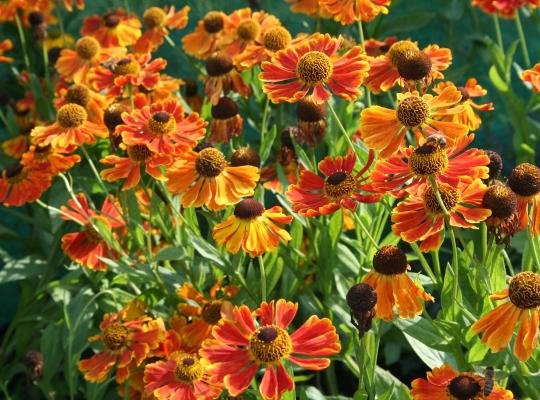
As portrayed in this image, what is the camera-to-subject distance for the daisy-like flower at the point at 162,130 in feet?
5.02

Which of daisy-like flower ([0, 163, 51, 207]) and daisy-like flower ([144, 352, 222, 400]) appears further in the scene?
daisy-like flower ([0, 163, 51, 207])

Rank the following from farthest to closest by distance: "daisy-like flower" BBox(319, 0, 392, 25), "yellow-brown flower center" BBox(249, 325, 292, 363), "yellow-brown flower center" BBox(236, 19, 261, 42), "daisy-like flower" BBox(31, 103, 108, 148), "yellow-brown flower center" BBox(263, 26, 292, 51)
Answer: "yellow-brown flower center" BBox(236, 19, 261, 42), "yellow-brown flower center" BBox(263, 26, 292, 51), "daisy-like flower" BBox(31, 103, 108, 148), "daisy-like flower" BBox(319, 0, 392, 25), "yellow-brown flower center" BBox(249, 325, 292, 363)

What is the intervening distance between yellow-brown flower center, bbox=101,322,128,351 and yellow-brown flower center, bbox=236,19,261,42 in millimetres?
702

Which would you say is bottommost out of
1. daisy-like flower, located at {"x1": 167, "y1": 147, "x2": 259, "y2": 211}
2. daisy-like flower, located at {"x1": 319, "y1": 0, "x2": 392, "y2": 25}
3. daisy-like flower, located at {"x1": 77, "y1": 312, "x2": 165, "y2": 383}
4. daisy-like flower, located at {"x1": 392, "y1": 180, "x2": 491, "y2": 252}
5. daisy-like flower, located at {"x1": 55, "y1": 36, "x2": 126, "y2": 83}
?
daisy-like flower, located at {"x1": 77, "y1": 312, "x2": 165, "y2": 383}

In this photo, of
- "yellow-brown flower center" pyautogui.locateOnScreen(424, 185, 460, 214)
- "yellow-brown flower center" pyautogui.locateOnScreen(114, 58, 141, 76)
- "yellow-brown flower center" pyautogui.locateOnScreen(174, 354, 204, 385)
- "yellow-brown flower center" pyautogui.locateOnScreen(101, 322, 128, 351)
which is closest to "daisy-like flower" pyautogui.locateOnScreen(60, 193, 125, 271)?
"yellow-brown flower center" pyautogui.locateOnScreen(101, 322, 128, 351)

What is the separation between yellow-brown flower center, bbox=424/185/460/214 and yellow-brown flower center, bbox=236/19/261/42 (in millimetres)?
803

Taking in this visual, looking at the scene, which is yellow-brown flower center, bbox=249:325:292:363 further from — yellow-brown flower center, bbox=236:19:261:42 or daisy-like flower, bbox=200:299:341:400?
yellow-brown flower center, bbox=236:19:261:42

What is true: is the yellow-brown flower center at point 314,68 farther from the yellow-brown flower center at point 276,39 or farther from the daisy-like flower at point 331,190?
the yellow-brown flower center at point 276,39

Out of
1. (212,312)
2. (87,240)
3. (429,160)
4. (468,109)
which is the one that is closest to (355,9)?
(468,109)

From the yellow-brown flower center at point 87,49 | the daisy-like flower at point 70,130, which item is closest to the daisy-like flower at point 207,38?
the yellow-brown flower center at point 87,49

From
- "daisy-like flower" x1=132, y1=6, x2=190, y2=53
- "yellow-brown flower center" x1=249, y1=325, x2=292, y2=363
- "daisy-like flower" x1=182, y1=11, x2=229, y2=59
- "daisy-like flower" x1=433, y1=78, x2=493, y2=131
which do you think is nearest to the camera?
"yellow-brown flower center" x1=249, y1=325, x2=292, y2=363

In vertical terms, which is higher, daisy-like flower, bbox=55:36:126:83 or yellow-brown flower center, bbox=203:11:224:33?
yellow-brown flower center, bbox=203:11:224:33

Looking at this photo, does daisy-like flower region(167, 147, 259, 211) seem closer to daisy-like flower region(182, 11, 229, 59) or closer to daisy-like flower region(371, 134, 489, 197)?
daisy-like flower region(371, 134, 489, 197)

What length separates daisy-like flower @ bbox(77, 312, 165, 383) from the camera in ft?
5.12
